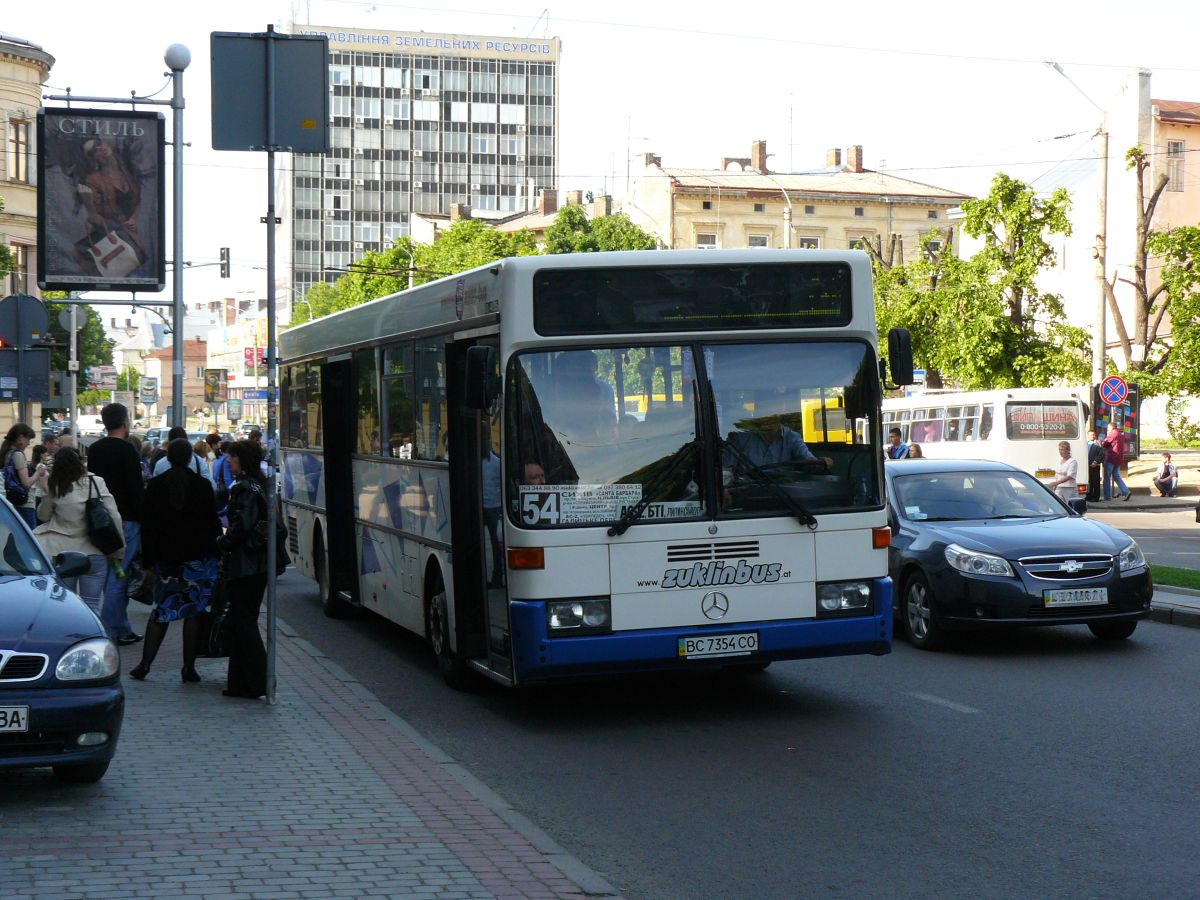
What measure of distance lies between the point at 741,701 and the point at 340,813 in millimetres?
4301

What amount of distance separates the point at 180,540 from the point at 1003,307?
126 feet

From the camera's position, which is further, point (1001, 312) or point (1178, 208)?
point (1178, 208)

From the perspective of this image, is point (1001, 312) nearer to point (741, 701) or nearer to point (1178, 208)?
point (1178, 208)

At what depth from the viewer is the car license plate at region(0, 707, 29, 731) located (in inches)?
286

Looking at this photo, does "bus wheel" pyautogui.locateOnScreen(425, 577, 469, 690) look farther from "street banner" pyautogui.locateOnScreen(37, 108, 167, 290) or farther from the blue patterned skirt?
"street banner" pyautogui.locateOnScreen(37, 108, 167, 290)

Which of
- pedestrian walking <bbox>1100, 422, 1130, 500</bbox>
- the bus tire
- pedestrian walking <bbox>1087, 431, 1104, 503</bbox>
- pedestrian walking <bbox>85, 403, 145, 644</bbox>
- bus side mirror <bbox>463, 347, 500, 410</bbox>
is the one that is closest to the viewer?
bus side mirror <bbox>463, 347, 500, 410</bbox>

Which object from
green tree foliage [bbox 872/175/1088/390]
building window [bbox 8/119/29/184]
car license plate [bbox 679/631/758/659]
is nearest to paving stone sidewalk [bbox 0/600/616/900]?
car license plate [bbox 679/631/758/659]

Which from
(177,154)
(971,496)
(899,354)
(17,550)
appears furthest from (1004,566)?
(177,154)

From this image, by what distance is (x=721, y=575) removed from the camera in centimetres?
987

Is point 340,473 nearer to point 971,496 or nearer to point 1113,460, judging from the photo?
point 971,496

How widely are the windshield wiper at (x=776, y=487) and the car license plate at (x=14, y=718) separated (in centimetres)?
432

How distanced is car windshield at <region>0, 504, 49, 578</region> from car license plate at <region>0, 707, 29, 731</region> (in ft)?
3.87

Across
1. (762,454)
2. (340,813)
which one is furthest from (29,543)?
(762,454)

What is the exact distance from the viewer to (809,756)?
8.97 meters
